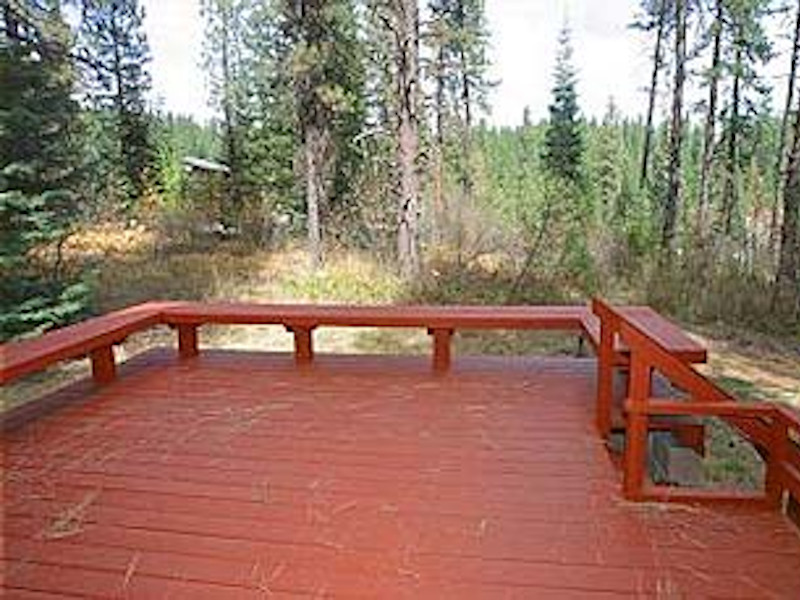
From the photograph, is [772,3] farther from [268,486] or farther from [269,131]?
[268,486]

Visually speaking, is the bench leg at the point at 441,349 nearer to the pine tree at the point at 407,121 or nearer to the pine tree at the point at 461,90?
the pine tree at the point at 407,121

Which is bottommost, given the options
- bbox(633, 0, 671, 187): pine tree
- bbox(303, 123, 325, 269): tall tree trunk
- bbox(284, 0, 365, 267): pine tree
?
bbox(303, 123, 325, 269): tall tree trunk

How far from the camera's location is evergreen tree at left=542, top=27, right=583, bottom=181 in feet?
84.4

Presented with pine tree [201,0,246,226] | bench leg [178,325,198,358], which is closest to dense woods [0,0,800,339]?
pine tree [201,0,246,226]

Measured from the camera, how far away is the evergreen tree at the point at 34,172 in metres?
6.44

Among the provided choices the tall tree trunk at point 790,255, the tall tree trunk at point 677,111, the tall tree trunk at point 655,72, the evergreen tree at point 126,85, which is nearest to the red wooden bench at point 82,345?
the tall tree trunk at point 790,255

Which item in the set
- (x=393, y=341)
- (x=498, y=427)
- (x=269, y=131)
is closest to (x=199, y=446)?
(x=498, y=427)

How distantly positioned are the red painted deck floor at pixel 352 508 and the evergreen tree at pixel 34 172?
3.18 metres

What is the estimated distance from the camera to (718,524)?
2.40 metres

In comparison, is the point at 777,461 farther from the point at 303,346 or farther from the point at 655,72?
the point at 655,72

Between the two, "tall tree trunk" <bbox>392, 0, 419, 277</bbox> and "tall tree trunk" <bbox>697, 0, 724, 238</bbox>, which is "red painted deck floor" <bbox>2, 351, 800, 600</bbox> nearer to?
"tall tree trunk" <bbox>392, 0, 419, 277</bbox>

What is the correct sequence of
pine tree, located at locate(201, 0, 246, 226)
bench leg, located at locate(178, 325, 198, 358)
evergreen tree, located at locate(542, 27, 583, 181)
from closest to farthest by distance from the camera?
1. bench leg, located at locate(178, 325, 198, 358)
2. pine tree, located at locate(201, 0, 246, 226)
3. evergreen tree, located at locate(542, 27, 583, 181)

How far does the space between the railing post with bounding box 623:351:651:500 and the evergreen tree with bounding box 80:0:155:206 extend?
14.0 metres

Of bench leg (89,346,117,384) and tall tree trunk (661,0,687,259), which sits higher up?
tall tree trunk (661,0,687,259)
